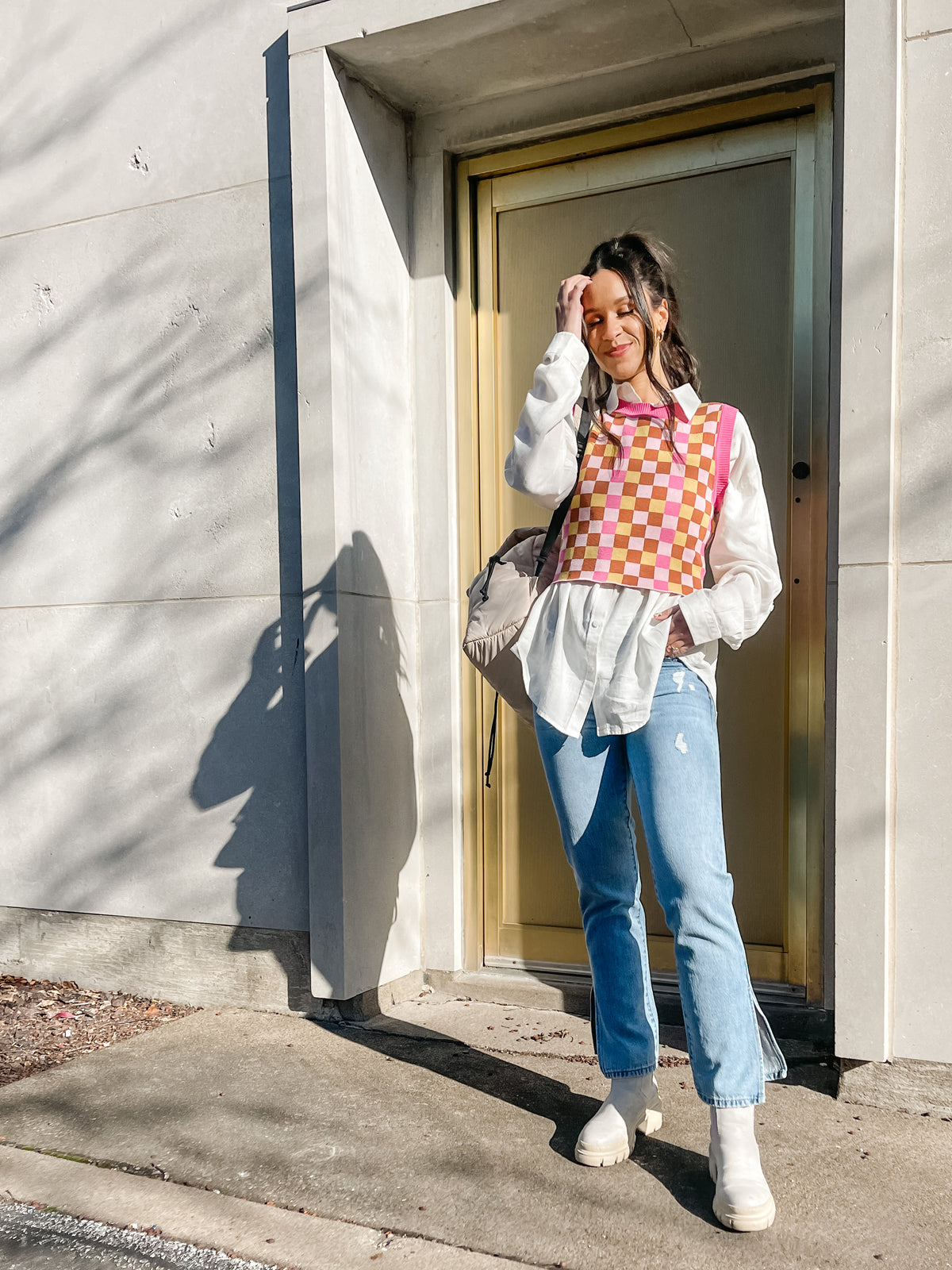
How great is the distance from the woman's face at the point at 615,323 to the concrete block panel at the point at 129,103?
5.82 feet

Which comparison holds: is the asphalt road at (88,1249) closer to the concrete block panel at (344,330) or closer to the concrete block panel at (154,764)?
the concrete block panel at (154,764)

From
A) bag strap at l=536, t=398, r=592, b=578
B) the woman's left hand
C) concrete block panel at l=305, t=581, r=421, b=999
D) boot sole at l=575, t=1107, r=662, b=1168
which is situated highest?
bag strap at l=536, t=398, r=592, b=578

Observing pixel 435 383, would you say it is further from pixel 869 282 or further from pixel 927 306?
pixel 927 306

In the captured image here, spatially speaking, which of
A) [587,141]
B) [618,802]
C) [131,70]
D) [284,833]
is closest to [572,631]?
[618,802]

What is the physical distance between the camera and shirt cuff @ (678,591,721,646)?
93.9 inches

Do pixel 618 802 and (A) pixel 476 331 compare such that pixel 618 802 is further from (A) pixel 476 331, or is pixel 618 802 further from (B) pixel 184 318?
(B) pixel 184 318

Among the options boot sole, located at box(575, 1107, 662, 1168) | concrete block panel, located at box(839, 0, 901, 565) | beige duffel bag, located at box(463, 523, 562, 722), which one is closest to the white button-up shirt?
beige duffel bag, located at box(463, 523, 562, 722)

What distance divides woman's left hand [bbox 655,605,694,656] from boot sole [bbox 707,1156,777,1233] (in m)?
1.15

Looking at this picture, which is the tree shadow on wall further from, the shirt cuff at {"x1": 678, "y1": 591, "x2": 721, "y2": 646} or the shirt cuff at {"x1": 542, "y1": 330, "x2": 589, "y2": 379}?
the shirt cuff at {"x1": 678, "y1": 591, "x2": 721, "y2": 646}

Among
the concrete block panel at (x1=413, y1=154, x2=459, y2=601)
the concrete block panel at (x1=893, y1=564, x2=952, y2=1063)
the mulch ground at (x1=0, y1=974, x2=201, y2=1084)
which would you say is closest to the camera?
the concrete block panel at (x1=893, y1=564, x2=952, y2=1063)

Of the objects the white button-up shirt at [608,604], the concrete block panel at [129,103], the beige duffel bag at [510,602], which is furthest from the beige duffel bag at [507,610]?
the concrete block panel at [129,103]

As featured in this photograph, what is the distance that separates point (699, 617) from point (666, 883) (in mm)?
579

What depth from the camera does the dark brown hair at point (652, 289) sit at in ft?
8.32

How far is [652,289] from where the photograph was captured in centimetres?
256
